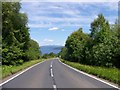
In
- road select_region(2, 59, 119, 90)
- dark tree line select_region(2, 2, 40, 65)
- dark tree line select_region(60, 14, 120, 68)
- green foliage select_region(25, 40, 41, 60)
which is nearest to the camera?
road select_region(2, 59, 119, 90)

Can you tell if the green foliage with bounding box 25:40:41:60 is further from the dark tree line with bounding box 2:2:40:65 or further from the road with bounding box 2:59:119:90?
the road with bounding box 2:59:119:90

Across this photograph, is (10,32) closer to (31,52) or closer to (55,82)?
(55,82)

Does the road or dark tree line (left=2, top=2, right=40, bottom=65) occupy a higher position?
dark tree line (left=2, top=2, right=40, bottom=65)

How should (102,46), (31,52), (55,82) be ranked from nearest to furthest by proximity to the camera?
(55,82)
(102,46)
(31,52)

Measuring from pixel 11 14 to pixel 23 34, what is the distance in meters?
16.9

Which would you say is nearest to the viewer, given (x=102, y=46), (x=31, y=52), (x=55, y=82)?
(x=55, y=82)

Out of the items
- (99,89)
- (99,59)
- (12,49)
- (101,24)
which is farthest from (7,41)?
(99,89)

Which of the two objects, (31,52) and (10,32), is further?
(31,52)

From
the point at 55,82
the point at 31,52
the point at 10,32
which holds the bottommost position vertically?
the point at 55,82

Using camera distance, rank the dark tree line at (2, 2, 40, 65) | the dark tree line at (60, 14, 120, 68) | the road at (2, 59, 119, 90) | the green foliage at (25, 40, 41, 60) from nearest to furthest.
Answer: the road at (2, 59, 119, 90), the dark tree line at (60, 14, 120, 68), the dark tree line at (2, 2, 40, 65), the green foliage at (25, 40, 41, 60)

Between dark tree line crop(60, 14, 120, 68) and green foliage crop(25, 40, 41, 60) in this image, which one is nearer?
dark tree line crop(60, 14, 120, 68)

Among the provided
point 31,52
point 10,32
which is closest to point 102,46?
point 10,32

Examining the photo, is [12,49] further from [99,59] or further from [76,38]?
[76,38]

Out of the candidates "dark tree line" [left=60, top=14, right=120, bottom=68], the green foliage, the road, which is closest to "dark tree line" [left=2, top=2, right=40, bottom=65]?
"dark tree line" [left=60, top=14, right=120, bottom=68]
